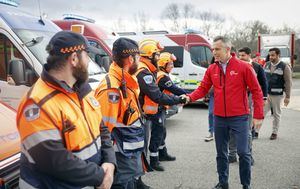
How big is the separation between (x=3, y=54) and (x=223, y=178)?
387cm

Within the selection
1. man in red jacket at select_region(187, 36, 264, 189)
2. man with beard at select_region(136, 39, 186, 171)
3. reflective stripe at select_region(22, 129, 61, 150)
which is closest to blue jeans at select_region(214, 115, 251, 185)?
man in red jacket at select_region(187, 36, 264, 189)

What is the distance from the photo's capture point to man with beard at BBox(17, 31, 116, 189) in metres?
1.79

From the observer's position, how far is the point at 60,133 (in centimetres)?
186

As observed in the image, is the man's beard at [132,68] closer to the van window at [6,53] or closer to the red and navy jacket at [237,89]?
the red and navy jacket at [237,89]

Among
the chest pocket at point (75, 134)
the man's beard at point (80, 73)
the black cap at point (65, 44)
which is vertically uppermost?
the black cap at point (65, 44)

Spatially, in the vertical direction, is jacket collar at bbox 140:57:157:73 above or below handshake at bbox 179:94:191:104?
above

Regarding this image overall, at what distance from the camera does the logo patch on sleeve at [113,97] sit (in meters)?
2.96

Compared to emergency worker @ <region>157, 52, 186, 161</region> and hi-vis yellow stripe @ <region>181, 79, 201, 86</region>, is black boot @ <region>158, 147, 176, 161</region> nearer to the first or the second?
emergency worker @ <region>157, 52, 186, 161</region>

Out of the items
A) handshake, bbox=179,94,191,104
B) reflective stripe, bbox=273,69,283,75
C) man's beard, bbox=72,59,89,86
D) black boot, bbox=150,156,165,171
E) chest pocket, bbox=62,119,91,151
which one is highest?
man's beard, bbox=72,59,89,86

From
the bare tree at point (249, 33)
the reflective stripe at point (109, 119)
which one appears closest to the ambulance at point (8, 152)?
the reflective stripe at point (109, 119)

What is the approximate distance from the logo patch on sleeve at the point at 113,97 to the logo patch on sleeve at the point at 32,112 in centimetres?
119

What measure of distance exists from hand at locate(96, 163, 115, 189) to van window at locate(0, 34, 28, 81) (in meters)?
3.70

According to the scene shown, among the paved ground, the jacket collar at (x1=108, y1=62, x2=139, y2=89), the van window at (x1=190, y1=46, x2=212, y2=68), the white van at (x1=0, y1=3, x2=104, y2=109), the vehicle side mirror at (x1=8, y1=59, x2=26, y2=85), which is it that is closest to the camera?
the jacket collar at (x1=108, y1=62, x2=139, y2=89)

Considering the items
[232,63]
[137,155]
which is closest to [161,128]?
[232,63]
